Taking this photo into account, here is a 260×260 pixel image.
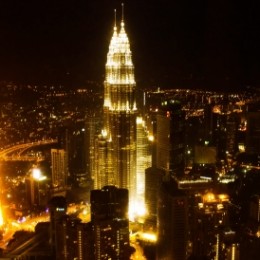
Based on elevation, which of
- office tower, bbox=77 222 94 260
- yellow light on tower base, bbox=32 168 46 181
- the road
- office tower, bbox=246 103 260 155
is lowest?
office tower, bbox=77 222 94 260

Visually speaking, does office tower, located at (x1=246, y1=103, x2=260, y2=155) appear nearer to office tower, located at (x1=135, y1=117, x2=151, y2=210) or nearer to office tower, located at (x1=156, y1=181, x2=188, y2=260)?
office tower, located at (x1=135, y1=117, x2=151, y2=210)

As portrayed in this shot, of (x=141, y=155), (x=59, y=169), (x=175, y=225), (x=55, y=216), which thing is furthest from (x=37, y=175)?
(x=175, y=225)

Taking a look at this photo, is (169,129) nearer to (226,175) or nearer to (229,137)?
(226,175)

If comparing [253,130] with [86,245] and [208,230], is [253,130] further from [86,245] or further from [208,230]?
[86,245]

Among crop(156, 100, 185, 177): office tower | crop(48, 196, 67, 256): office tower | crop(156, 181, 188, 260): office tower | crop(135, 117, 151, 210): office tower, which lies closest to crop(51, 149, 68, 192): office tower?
crop(135, 117, 151, 210): office tower

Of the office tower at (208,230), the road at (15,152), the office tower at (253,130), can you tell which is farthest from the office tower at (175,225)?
the road at (15,152)

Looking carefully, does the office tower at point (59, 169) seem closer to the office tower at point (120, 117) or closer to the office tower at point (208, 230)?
the office tower at point (120, 117)
